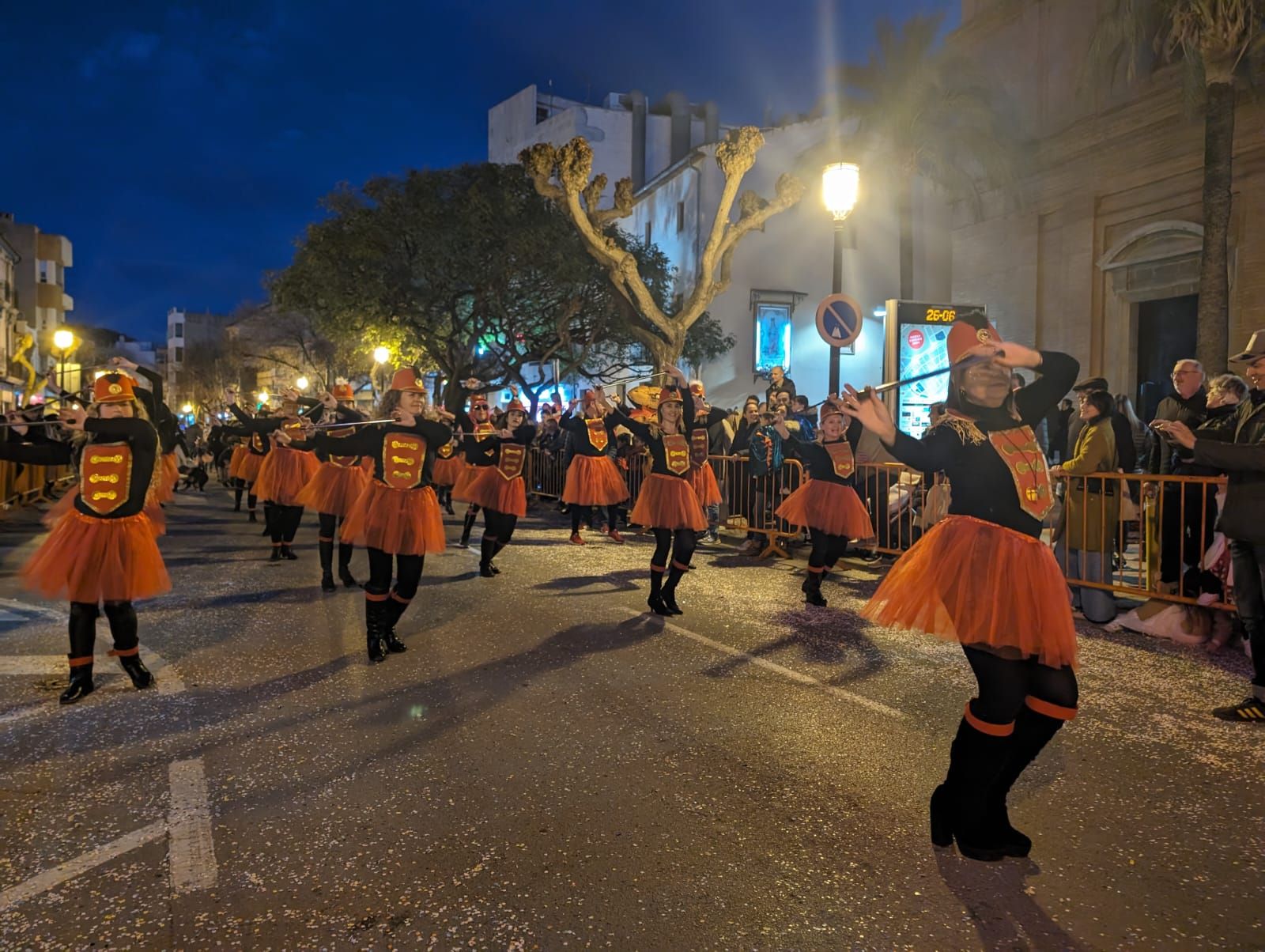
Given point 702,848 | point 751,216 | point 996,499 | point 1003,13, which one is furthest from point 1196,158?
point 702,848

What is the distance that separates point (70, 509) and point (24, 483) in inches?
616

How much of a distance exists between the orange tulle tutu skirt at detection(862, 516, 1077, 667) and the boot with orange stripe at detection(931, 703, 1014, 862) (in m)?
0.34

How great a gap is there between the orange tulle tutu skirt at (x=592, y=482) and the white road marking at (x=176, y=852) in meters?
8.97

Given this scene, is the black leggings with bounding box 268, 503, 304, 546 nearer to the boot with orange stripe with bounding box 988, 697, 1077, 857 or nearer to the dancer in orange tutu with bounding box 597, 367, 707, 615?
the dancer in orange tutu with bounding box 597, 367, 707, 615

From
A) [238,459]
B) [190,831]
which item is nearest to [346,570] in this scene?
[190,831]

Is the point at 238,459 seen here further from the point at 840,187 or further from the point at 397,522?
the point at 397,522

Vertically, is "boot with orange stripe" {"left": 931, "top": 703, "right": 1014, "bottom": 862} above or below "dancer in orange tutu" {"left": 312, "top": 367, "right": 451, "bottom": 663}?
below

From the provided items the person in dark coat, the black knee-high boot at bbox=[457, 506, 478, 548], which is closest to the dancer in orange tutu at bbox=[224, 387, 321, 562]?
the black knee-high boot at bbox=[457, 506, 478, 548]

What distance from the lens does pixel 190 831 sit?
385 cm

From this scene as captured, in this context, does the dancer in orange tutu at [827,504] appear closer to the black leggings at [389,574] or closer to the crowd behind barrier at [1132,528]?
the crowd behind barrier at [1132,528]

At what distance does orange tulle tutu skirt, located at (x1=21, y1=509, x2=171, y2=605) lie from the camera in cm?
557

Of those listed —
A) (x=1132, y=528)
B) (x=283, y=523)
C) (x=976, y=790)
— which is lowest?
(x=976, y=790)

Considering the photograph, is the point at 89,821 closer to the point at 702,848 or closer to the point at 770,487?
the point at 702,848

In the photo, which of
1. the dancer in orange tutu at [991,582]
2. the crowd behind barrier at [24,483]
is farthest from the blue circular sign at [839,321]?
the crowd behind barrier at [24,483]
